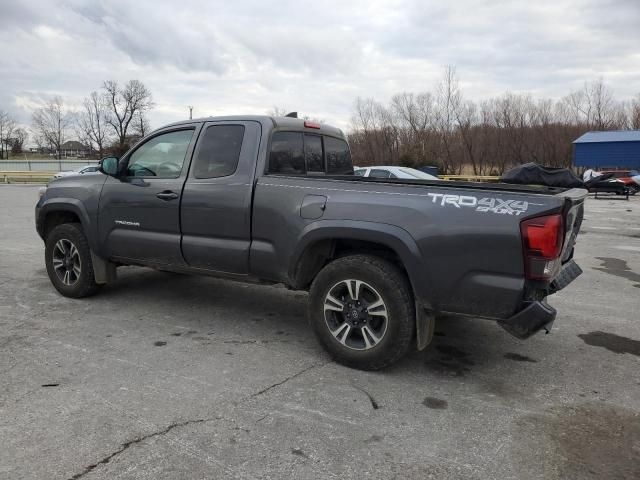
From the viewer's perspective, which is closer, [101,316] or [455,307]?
[455,307]

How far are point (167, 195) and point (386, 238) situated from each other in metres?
2.33

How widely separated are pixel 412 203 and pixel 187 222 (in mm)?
2231

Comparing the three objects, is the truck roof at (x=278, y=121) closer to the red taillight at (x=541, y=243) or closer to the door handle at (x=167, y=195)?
the door handle at (x=167, y=195)

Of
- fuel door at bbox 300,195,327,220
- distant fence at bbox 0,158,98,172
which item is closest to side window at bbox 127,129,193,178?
fuel door at bbox 300,195,327,220

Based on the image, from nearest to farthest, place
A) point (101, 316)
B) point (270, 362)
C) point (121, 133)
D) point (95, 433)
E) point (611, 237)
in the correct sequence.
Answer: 1. point (95, 433)
2. point (270, 362)
3. point (101, 316)
4. point (611, 237)
5. point (121, 133)

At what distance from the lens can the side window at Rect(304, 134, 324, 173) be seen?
508cm

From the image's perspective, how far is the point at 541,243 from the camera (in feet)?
10.5

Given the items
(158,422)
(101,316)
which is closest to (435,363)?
(158,422)

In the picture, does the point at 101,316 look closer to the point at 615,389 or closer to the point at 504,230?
the point at 504,230

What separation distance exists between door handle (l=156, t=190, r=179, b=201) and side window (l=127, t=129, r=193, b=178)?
180mm

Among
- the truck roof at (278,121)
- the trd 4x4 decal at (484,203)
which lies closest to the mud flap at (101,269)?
the truck roof at (278,121)

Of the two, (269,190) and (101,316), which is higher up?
(269,190)

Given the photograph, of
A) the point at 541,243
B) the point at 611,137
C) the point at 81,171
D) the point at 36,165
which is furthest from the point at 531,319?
the point at 36,165

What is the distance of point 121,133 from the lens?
8350 cm
